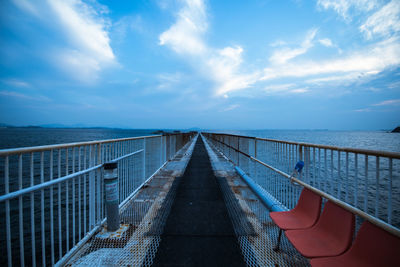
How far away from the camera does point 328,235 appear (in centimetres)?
219

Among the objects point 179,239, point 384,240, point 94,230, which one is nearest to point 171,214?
point 179,239

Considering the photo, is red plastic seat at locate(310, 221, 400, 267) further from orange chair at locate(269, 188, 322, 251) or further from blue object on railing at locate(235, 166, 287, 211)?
blue object on railing at locate(235, 166, 287, 211)

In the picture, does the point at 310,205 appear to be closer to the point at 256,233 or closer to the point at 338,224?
the point at 338,224

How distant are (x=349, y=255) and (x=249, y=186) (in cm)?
356

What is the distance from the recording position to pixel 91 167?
3205mm

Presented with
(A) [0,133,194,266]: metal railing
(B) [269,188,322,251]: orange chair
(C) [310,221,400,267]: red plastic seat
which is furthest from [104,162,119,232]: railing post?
(C) [310,221,400,267]: red plastic seat

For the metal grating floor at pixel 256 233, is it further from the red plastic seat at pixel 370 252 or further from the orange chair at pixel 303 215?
the red plastic seat at pixel 370 252

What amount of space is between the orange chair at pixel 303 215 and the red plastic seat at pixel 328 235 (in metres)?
0.12

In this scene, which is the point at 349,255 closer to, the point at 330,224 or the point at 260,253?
the point at 330,224

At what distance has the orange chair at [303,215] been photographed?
8.21 ft

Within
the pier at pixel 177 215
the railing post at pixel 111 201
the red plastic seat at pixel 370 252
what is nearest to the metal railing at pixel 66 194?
the pier at pixel 177 215

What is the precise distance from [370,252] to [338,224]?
1.41 ft

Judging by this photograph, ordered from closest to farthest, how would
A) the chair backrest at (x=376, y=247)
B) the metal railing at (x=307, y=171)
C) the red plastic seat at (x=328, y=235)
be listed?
the chair backrest at (x=376, y=247) < the metal railing at (x=307, y=171) < the red plastic seat at (x=328, y=235)

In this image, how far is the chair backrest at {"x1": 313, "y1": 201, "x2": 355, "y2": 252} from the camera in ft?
6.44
